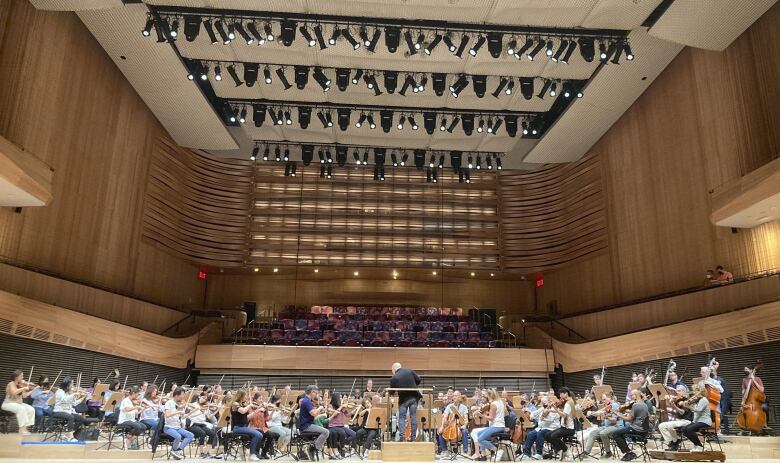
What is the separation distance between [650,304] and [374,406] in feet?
28.6

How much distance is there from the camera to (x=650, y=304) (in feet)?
51.5

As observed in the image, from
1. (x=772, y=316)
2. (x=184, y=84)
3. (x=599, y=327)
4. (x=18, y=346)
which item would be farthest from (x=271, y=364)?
(x=772, y=316)

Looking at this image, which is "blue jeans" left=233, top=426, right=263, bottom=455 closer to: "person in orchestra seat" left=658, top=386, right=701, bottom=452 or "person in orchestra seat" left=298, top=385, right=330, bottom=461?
"person in orchestra seat" left=298, top=385, right=330, bottom=461

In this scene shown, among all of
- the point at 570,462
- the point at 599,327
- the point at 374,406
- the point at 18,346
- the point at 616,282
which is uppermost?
the point at 616,282

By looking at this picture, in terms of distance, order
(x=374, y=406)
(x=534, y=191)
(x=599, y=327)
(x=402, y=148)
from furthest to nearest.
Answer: (x=534, y=191)
(x=402, y=148)
(x=599, y=327)
(x=374, y=406)

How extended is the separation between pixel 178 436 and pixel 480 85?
11.1 m

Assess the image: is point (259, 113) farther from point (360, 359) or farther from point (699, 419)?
point (699, 419)

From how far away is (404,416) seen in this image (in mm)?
9703

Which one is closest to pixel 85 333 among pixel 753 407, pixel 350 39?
pixel 350 39

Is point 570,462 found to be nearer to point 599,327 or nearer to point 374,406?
point 374,406

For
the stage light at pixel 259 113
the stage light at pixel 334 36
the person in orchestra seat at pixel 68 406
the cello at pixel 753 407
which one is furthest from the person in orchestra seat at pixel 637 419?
the stage light at pixel 259 113

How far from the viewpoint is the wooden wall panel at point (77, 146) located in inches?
487

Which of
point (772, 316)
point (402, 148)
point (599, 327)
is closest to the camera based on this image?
point (772, 316)

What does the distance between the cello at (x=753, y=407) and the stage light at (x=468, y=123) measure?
390 inches
